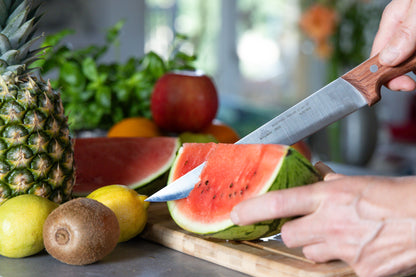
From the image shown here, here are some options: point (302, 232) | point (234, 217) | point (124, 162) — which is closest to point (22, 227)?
point (234, 217)

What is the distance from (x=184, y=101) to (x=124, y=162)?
322 millimetres

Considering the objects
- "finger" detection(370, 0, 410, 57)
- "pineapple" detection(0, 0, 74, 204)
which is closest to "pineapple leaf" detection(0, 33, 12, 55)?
"pineapple" detection(0, 0, 74, 204)

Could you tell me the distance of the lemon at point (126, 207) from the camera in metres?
1.09

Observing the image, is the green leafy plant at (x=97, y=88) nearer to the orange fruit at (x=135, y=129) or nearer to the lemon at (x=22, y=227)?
the orange fruit at (x=135, y=129)

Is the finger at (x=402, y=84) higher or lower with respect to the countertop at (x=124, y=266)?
higher

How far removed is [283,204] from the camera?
2.87 feet

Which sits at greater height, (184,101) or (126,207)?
(184,101)

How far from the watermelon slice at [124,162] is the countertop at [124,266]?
43cm

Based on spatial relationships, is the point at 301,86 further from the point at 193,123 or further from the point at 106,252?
the point at 106,252

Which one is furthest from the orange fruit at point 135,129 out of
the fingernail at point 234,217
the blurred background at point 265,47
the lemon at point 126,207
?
the blurred background at point 265,47

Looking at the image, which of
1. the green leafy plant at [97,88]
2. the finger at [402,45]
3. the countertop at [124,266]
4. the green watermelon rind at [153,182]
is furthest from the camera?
the green leafy plant at [97,88]

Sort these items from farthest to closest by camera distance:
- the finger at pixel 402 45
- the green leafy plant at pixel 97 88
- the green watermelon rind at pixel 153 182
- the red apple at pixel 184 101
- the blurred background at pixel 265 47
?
the blurred background at pixel 265 47 → the green leafy plant at pixel 97 88 → the red apple at pixel 184 101 → the green watermelon rind at pixel 153 182 → the finger at pixel 402 45

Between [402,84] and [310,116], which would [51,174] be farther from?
[402,84]

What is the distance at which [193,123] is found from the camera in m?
1.83
